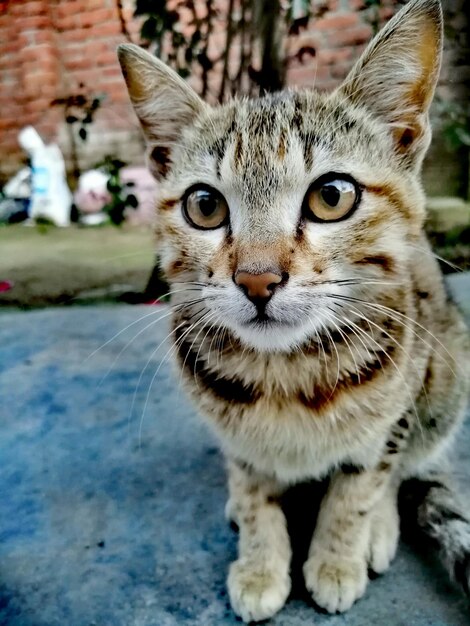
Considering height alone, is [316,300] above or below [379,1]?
below

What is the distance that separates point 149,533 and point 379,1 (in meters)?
1.80

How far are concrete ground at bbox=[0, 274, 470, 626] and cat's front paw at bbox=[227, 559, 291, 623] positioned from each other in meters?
0.02

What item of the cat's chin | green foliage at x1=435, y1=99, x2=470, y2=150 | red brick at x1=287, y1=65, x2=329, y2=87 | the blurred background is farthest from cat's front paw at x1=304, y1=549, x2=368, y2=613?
red brick at x1=287, y1=65, x2=329, y2=87

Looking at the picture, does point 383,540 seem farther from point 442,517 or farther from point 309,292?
point 309,292

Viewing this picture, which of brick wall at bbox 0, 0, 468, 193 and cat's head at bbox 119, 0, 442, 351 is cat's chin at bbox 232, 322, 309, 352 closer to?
cat's head at bbox 119, 0, 442, 351

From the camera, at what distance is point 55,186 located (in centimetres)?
320

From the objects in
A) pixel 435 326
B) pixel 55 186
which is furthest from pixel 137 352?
pixel 55 186

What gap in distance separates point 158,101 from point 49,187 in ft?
8.10

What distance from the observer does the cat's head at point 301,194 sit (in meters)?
0.73

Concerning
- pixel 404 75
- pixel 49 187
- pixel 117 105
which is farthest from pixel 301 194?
pixel 49 187

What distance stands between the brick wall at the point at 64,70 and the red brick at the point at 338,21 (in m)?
0.09

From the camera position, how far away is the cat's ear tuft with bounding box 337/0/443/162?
2.59 ft

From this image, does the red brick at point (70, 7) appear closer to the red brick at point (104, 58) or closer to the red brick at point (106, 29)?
the red brick at point (106, 29)

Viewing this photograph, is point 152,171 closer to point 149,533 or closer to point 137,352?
point 149,533
